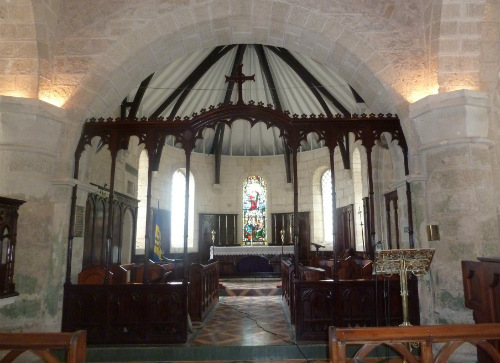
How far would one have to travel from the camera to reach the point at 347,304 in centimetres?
471

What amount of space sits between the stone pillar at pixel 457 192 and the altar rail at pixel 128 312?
3024 mm

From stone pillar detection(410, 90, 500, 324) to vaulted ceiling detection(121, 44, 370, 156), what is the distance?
13.1ft

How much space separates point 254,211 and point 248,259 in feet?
9.22

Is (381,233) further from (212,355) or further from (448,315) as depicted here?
(212,355)

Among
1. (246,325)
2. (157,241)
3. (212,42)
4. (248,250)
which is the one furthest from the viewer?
(248,250)

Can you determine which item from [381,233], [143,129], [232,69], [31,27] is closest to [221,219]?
[232,69]

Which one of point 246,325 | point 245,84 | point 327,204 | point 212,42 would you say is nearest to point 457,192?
point 246,325

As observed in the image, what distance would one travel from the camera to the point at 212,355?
4.34m

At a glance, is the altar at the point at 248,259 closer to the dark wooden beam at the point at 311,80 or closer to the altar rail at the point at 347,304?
the dark wooden beam at the point at 311,80

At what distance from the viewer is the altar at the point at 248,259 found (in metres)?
11.2

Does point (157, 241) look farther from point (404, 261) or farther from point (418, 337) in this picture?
point (418, 337)

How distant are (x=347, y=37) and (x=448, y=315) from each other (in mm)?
3603

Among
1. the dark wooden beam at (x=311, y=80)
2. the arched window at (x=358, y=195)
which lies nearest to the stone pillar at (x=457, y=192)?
the dark wooden beam at (x=311, y=80)

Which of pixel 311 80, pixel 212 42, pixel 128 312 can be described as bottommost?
pixel 128 312
